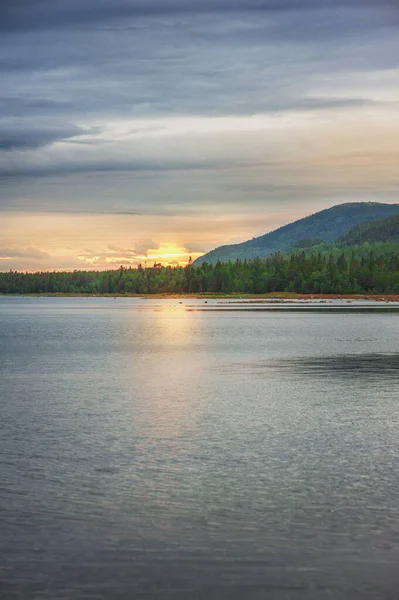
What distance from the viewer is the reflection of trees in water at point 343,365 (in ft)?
170

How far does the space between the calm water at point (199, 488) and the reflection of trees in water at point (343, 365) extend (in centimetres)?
350

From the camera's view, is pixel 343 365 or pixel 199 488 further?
pixel 343 365

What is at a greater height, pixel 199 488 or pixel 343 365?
pixel 199 488

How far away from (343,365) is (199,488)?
1505 inches

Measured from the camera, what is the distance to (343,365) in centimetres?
5778

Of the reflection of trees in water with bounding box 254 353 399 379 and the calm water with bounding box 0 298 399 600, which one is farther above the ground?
the calm water with bounding box 0 298 399 600

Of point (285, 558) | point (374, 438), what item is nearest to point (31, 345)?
point (374, 438)

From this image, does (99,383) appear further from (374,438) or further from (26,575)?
(26,575)

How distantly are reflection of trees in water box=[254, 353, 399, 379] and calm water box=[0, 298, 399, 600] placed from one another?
11.5 ft

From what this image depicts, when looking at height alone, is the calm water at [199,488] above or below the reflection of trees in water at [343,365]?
above

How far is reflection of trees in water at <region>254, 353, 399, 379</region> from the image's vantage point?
170 feet

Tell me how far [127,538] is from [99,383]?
30364 millimetres

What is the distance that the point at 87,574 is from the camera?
47.4ft

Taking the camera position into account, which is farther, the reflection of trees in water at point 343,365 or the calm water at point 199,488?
the reflection of trees in water at point 343,365
